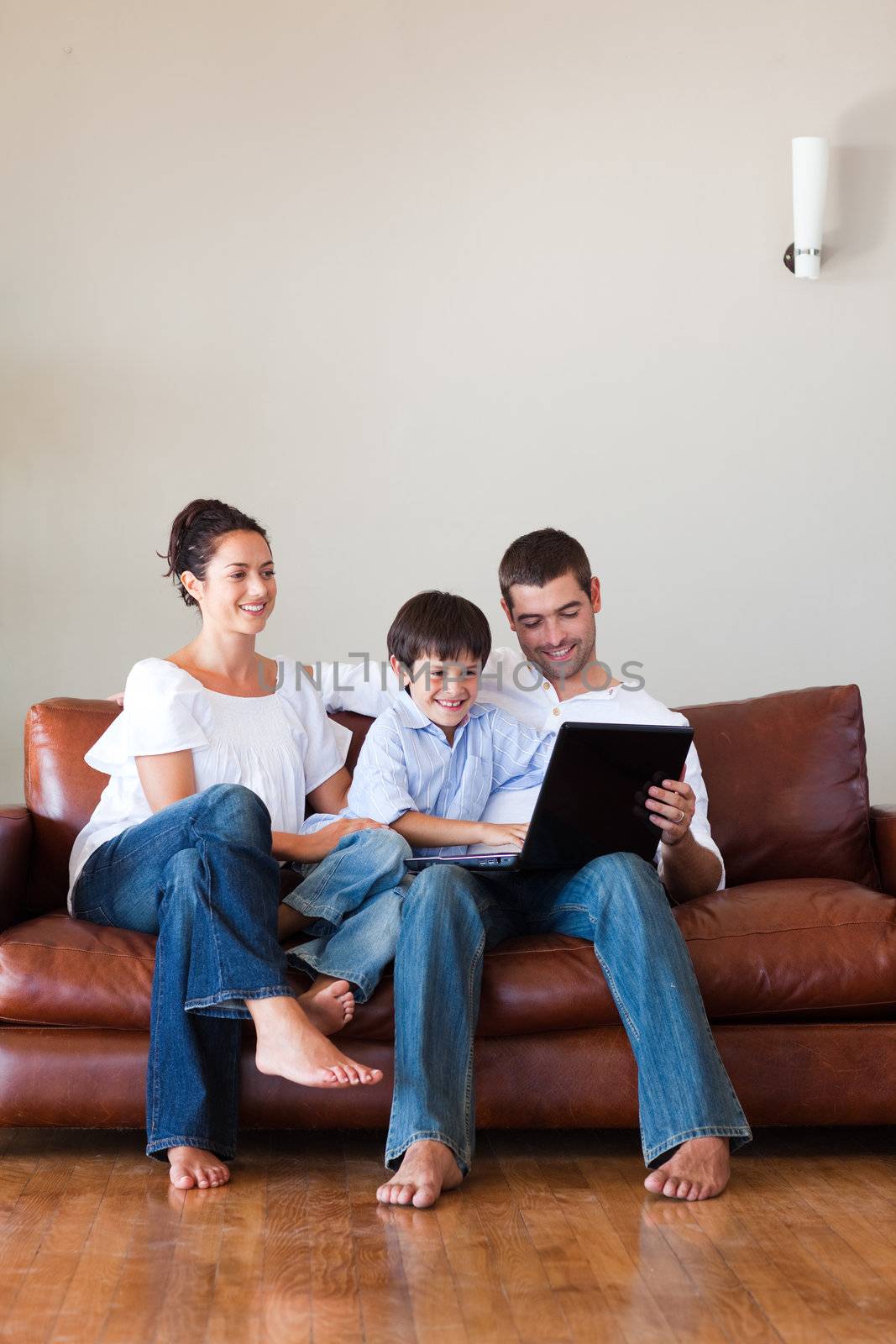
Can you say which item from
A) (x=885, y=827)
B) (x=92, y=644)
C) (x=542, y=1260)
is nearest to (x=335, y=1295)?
(x=542, y=1260)

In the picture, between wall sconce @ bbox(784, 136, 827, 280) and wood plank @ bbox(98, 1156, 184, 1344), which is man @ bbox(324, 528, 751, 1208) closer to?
wood plank @ bbox(98, 1156, 184, 1344)

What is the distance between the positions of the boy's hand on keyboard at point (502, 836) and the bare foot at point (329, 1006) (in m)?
0.37

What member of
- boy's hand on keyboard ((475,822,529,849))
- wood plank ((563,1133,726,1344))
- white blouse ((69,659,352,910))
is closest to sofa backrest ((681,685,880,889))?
boy's hand on keyboard ((475,822,529,849))

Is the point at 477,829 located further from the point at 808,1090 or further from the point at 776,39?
the point at 776,39

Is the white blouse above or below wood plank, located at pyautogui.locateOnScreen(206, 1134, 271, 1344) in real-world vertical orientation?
above

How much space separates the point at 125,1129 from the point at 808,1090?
1.14 meters

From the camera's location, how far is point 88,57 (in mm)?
3477

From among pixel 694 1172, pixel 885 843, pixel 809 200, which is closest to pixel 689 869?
pixel 885 843

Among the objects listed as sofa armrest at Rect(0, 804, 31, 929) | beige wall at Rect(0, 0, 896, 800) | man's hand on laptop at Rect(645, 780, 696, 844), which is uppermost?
beige wall at Rect(0, 0, 896, 800)

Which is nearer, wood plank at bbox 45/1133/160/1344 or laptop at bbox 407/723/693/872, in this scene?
wood plank at bbox 45/1133/160/1344

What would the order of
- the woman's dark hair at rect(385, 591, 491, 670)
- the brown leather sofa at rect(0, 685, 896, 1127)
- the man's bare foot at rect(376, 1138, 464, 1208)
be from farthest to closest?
the woman's dark hair at rect(385, 591, 491, 670), the brown leather sofa at rect(0, 685, 896, 1127), the man's bare foot at rect(376, 1138, 464, 1208)

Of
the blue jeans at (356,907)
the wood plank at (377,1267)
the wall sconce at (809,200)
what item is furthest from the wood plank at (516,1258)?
the wall sconce at (809,200)

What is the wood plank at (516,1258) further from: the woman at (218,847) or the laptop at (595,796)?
the laptop at (595,796)

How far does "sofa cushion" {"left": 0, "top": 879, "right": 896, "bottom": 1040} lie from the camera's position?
2027 millimetres
